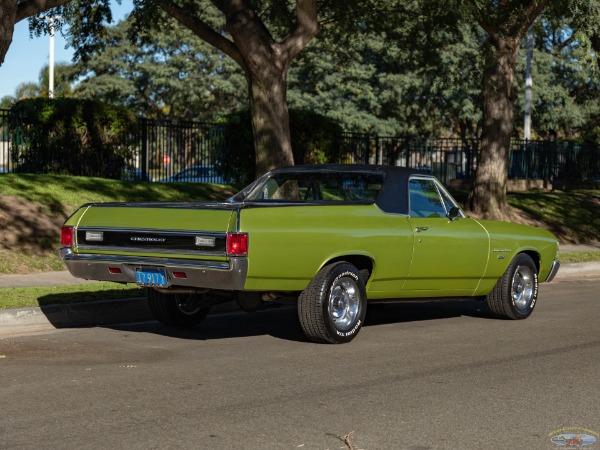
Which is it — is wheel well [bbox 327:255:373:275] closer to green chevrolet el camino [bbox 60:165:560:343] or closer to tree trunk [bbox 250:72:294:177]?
green chevrolet el camino [bbox 60:165:560:343]

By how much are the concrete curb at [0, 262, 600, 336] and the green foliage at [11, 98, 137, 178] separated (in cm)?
1202

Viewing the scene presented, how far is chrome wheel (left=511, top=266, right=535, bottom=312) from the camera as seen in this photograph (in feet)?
39.5

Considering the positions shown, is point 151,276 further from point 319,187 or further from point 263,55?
point 263,55

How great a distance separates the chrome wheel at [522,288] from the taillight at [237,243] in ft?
13.7

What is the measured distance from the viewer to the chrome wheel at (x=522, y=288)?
12.0 metres

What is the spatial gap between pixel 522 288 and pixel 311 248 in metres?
3.65

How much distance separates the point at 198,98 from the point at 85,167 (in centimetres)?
3956

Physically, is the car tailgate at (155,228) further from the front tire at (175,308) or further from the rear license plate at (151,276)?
the front tire at (175,308)

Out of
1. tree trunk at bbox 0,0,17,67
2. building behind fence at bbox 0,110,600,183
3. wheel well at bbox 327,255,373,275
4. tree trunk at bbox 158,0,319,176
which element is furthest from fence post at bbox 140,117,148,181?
wheel well at bbox 327,255,373,275

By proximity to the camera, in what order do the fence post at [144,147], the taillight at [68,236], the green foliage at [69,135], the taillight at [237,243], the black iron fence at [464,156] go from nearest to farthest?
1. the taillight at [237,243]
2. the taillight at [68,236]
3. the green foliage at [69,135]
4. the fence post at [144,147]
5. the black iron fence at [464,156]

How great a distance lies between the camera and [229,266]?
8.95m

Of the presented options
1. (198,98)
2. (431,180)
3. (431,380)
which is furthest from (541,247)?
(198,98)

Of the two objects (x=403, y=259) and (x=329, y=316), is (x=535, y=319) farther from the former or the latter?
(x=329, y=316)

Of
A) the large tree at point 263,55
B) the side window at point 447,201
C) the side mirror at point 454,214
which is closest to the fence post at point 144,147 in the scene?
the large tree at point 263,55
